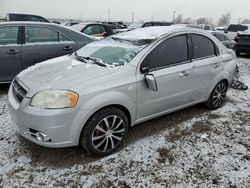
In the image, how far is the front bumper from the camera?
2.47 meters

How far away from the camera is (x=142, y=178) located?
2.57 meters

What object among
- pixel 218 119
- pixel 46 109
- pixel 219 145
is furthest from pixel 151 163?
pixel 218 119

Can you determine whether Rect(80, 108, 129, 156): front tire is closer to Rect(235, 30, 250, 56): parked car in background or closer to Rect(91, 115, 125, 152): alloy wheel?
Rect(91, 115, 125, 152): alloy wheel

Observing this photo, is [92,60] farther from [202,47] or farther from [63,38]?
[63,38]

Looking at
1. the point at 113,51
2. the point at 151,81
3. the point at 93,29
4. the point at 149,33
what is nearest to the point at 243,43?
the point at 93,29

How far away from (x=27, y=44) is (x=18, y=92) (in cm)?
239

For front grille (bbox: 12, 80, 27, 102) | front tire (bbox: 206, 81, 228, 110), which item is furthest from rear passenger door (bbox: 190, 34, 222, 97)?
front grille (bbox: 12, 80, 27, 102)

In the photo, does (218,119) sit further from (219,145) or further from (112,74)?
(112,74)

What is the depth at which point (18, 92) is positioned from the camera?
2838 millimetres

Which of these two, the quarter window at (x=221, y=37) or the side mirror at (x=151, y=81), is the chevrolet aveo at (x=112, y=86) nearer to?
the side mirror at (x=151, y=81)

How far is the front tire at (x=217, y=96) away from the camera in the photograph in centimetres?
424

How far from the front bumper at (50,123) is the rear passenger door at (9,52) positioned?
96.5 inches

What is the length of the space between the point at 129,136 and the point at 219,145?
4.04ft

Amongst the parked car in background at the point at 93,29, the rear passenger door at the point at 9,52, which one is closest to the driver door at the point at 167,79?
the rear passenger door at the point at 9,52
